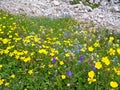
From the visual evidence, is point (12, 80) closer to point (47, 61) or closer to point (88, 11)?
point (47, 61)

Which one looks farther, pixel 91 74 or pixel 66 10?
pixel 66 10

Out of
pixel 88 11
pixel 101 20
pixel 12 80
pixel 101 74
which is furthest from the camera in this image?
pixel 88 11

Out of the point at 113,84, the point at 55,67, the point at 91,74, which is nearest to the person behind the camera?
the point at 113,84

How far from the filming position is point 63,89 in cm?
501

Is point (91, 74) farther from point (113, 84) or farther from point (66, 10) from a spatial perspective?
point (66, 10)

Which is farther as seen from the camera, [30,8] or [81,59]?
[30,8]

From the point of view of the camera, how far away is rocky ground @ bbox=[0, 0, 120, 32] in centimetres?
1188

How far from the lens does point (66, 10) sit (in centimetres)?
1290

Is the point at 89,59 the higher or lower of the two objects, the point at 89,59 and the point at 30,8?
the higher

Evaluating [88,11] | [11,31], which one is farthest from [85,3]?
[11,31]

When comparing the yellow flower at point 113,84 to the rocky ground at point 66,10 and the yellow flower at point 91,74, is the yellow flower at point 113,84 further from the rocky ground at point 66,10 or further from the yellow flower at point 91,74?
the rocky ground at point 66,10

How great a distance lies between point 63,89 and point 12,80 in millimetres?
857

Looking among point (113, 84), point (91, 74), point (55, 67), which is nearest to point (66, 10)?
point (55, 67)

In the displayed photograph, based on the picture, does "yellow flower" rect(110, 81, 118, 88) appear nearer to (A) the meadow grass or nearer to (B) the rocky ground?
(A) the meadow grass
